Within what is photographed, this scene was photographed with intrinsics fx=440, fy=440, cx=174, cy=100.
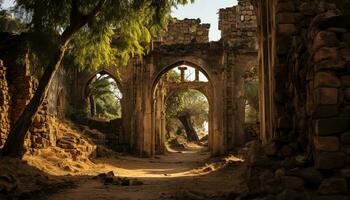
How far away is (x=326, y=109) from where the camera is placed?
5055 mm

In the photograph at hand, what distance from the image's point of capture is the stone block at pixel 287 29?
7336 mm

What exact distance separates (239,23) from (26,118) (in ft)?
51.3

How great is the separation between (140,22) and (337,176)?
923 centimetres

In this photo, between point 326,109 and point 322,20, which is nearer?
point 326,109

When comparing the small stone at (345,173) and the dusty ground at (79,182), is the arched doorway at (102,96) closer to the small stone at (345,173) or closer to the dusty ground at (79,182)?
the dusty ground at (79,182)

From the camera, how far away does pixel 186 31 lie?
27.8 metres

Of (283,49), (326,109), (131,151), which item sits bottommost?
(131,151)

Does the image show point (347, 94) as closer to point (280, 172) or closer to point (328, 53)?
point (328, 53)

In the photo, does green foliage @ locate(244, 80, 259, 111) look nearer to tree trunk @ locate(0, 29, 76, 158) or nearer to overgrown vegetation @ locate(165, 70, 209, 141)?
overgrown vegetation @ locate(165, 70, 209, 141)

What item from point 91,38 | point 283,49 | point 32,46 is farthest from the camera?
point 91,38

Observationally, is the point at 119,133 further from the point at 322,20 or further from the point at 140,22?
the point at 322,20

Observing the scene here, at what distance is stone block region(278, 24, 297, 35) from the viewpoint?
24.1 feet

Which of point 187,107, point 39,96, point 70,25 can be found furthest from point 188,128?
point 39,96

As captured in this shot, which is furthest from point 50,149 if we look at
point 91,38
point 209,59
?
point 209,59
